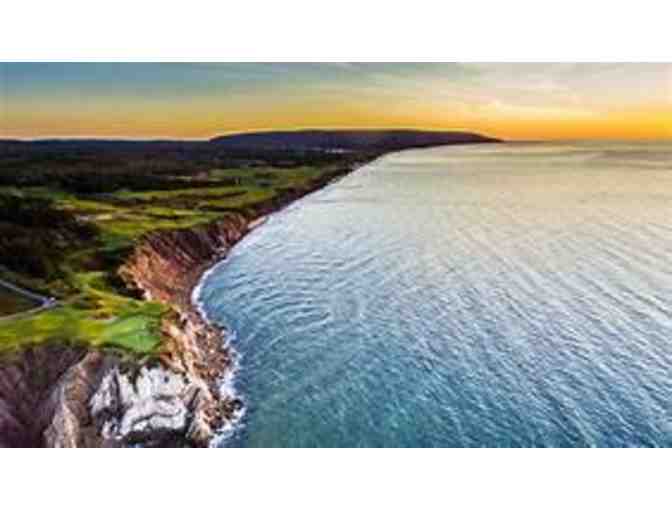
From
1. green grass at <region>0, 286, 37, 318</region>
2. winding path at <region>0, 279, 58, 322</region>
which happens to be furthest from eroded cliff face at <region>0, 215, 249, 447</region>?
green grass at <region>0, 286, 37, 318</region>

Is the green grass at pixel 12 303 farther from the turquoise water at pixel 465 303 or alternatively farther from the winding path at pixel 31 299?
the turquoise water at pixel 465 303

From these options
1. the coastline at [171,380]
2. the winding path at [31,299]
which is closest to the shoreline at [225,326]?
the coastline at [171,380]

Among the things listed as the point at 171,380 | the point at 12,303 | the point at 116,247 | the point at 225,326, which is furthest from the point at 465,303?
the point at 12,303

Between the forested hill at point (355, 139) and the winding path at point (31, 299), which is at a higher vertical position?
the forested hill at point (355, 139)

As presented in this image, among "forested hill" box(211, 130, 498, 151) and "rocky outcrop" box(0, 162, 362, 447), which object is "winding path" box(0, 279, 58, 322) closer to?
"rocky outcrop" box(0, 162, 362, 447)
